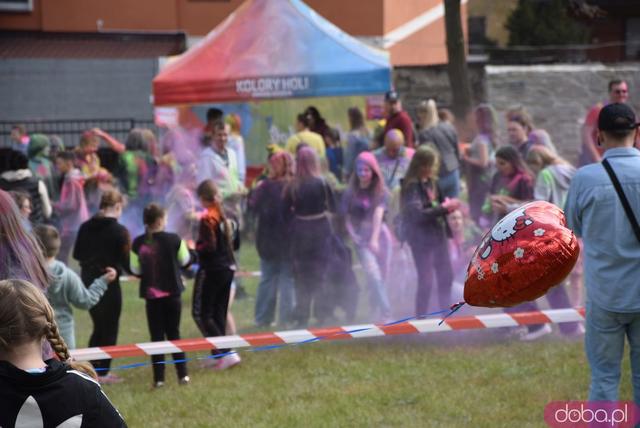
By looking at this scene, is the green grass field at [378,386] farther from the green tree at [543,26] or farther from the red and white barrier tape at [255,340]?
the green tree at [543,26]

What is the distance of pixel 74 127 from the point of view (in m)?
24.5

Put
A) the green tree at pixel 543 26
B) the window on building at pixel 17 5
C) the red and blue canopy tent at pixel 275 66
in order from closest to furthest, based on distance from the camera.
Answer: the red and blue canopy tent at pixel 275 66, the window on building at pixel 17 5, the green tree at pixel 543 26

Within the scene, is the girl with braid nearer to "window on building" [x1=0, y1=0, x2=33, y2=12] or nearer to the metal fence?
the metal fence

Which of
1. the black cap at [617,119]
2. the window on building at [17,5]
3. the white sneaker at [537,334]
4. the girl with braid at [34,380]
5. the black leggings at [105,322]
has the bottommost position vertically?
the white sneaker at [537,334]

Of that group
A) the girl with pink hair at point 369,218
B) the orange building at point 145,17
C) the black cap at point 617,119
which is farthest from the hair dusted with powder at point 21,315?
the orange building at point 145,17

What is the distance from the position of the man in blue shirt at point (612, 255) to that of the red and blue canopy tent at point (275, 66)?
8253mm

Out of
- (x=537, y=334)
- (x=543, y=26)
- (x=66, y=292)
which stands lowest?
(x=537, y=334)

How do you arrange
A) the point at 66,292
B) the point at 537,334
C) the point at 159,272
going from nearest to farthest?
the point at 66,292, the point at 159,272, the point at 537,334

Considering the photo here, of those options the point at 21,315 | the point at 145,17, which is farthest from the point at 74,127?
the point at 21,315

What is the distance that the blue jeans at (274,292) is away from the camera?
30.7 feet

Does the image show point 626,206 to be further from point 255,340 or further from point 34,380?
point 34,380

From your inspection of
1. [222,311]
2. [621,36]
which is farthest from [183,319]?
[621,36]

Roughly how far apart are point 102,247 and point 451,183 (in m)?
4.65

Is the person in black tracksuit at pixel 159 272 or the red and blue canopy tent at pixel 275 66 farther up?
the red and blue canopy tent at pixel 275 66
